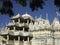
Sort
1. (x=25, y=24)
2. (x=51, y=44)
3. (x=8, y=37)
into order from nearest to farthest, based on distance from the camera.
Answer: (x=51, y=44) < (x=8, y=37) < (x=25, y=24)

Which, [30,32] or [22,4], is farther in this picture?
[30,32]

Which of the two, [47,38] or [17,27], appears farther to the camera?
[17,27]

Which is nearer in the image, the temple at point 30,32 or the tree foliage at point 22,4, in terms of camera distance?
the tree foliage at point 22,4

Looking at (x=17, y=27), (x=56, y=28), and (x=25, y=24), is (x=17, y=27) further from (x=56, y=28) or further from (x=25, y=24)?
(x=56, y=28)

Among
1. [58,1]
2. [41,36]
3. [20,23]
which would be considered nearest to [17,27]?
[20,23]

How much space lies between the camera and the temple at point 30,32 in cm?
3184

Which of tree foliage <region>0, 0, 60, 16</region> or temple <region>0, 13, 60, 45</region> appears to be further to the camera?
temple <region>0, 13, 60, 45</region>

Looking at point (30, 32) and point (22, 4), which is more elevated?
point (22, 4)

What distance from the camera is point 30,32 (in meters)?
34.9

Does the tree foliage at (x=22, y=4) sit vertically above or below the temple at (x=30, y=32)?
above

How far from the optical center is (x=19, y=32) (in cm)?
3553

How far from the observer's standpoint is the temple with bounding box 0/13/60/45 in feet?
104

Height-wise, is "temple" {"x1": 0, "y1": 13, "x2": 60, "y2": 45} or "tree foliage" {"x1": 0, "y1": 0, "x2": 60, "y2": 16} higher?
"tree foliage" {"x1": 0, "y1": 0, "x2": 60, "y2": 16}

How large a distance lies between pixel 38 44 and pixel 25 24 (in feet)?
20.3
